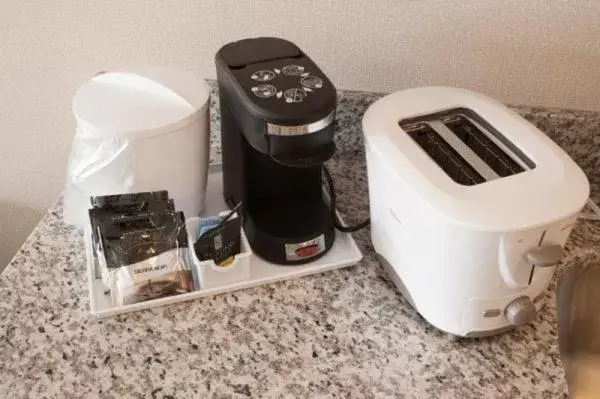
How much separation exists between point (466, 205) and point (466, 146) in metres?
0.15

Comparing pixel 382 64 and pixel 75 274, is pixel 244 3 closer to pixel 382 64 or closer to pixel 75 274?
pixel 382 64

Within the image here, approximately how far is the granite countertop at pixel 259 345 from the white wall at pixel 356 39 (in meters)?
0.34

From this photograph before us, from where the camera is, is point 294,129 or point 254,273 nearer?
point 294,129

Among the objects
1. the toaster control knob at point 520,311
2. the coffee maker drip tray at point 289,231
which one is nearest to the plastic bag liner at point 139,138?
the coffee maker drip tray at point 289,231

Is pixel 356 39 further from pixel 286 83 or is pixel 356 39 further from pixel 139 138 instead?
pixel 139 138

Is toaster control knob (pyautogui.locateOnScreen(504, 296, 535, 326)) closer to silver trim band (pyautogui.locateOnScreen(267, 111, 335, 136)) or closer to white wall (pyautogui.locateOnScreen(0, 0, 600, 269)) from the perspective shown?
silver trim band (pyautogui.locateOnScreen(267, 111, 335, 136))

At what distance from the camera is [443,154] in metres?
0.83

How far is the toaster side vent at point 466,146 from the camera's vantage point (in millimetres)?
788

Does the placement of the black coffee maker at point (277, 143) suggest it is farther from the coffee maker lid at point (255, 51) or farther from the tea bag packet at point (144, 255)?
the tea bag packet at point (144, 255)

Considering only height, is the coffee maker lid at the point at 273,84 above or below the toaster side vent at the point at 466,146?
above

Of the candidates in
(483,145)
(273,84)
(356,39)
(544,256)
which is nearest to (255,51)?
(273,84)

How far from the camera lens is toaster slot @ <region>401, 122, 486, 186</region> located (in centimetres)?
78

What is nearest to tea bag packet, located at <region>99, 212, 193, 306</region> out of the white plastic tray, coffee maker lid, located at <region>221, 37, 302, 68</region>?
the white plastic tray

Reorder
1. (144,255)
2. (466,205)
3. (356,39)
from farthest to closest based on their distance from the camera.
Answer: (356,39) < (144,255) < (466,205)
